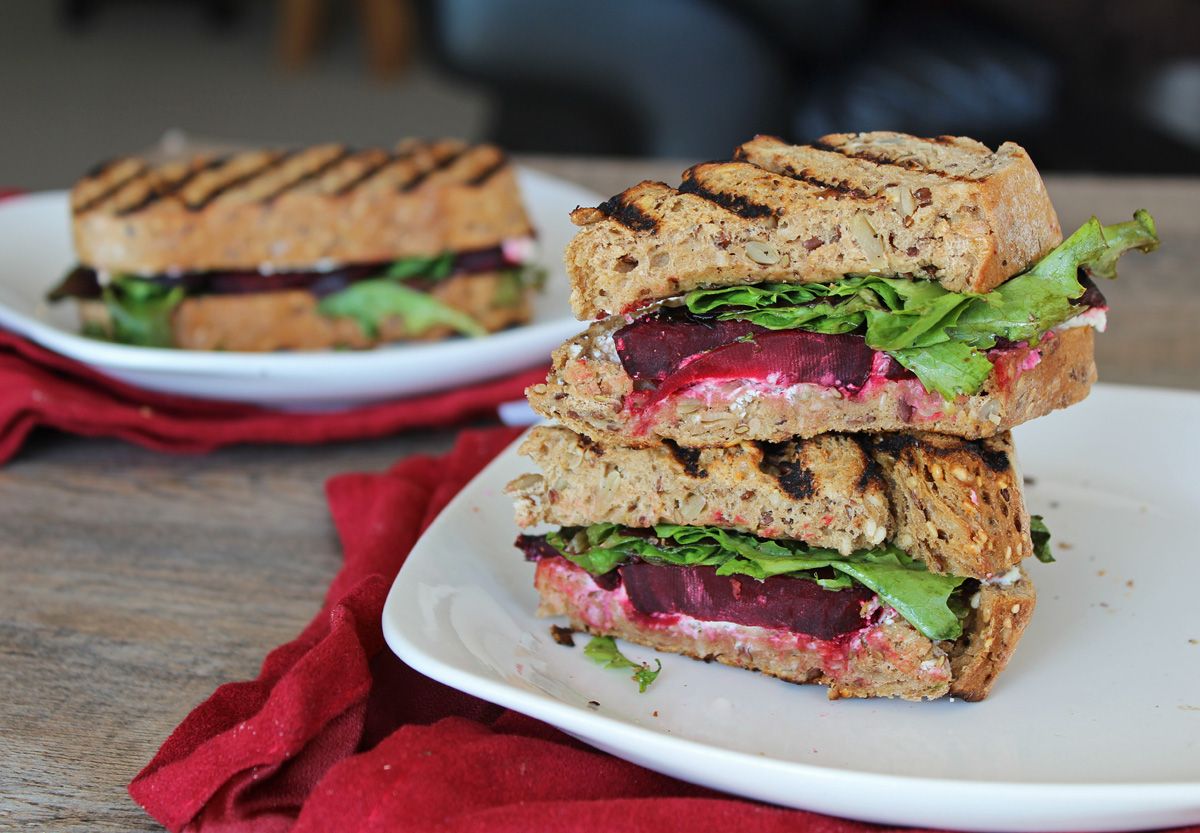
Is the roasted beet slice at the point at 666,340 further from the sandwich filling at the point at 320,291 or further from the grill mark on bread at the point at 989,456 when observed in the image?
the sandwich filling at the point at 320,291

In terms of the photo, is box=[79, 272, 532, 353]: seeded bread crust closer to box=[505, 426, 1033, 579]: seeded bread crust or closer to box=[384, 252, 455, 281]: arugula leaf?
box=[384, 252, 455, 281]: arugula leaf

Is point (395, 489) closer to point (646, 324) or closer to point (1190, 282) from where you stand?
point (646, 324)

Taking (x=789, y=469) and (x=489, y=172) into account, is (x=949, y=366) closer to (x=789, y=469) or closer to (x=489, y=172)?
(x=789, y=469)

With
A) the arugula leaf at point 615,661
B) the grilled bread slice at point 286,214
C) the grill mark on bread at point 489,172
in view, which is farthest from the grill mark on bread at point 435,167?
the arugula leaf at point 615,661

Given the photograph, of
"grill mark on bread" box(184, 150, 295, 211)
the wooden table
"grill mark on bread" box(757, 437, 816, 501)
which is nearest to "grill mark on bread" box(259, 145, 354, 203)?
"grill mark on bread" box(184, 150, 295, 211)

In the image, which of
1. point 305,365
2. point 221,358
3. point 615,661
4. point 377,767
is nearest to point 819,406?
point 615,661
